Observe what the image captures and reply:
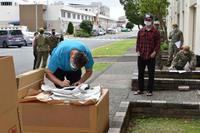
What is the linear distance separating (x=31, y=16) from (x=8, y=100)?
9266 centimetres

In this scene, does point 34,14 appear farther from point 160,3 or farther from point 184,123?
point 184,123

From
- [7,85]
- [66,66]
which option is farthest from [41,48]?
[7,85]

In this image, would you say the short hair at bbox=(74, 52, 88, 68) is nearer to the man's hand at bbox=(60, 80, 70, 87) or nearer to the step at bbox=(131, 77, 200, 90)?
the man's hand at bbox=(60, 80, 70, 87)

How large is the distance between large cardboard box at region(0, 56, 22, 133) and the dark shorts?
124 inches

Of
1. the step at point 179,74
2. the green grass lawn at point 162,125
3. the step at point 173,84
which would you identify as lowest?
the green grass lawn at point 162,125

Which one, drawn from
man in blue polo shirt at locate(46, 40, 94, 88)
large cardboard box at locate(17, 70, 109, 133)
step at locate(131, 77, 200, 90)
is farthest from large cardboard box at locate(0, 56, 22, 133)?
step at locate(131, 77, 200, 90)

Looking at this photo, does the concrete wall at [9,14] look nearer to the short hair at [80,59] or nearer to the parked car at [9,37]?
the parked car at [9,37]

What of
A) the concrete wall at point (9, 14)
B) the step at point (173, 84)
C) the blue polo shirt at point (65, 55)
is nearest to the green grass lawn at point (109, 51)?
the step at point (173, 84)

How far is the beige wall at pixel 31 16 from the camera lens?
92500 millimetres

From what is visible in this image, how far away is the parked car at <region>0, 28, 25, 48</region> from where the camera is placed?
129ft

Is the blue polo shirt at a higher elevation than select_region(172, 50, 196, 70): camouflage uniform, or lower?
higher

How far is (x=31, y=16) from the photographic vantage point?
93.9m

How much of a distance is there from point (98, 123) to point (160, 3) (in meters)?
19.9

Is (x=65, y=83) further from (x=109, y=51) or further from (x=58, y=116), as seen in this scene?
(x=109, y=51)
